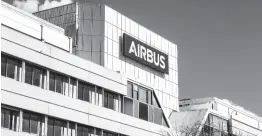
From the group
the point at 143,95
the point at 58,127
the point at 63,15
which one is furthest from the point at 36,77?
the point at 63,15

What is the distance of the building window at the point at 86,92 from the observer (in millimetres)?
46812

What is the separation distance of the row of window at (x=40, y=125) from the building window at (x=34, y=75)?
238cm

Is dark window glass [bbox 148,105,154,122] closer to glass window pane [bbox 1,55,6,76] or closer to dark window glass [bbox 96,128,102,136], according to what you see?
dark window glass [bbox 96,128,102,136]

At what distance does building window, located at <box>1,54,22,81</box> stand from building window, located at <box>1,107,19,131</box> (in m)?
2.40

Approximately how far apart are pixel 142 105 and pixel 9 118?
17961 mm

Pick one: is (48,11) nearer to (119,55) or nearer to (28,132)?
(119,55)

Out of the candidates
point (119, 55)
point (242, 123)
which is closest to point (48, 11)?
point (119, 55)

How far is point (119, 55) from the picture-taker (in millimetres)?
58594

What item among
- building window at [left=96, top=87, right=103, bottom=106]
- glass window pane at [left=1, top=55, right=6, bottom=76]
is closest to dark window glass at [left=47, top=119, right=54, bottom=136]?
glass window pane at [left=1, top=55, right=6, bottom=76]

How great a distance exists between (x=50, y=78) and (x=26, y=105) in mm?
4261

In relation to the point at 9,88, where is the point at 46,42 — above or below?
above

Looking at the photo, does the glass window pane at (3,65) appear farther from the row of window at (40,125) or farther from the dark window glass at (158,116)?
the dark window glass at (158,116)

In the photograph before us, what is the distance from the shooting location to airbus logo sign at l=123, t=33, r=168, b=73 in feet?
196

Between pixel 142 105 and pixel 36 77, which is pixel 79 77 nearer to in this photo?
pixel 36 77
